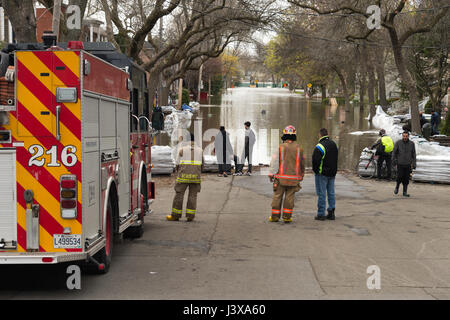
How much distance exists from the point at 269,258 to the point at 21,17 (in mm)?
9960

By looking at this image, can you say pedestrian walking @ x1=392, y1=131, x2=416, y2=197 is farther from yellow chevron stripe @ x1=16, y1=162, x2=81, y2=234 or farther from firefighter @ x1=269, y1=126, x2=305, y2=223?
yellow chevron stripe @ x1=16, y1=162, x2=81, y2=234

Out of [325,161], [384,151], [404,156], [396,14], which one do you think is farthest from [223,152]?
[396,14]

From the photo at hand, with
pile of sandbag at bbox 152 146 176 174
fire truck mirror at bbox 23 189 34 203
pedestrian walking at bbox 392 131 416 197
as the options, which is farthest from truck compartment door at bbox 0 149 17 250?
pile of sandbag at bbox 152 146 176 174

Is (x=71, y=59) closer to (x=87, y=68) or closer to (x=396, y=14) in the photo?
(x=87, y=68)

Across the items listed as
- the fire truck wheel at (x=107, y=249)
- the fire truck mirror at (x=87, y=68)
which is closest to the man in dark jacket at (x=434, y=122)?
the fire truck wheel at (x=107, y=249)

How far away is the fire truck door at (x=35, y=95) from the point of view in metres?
6.26

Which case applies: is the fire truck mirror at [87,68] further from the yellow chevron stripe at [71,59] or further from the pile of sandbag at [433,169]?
the pile of sandbag at [433,169]

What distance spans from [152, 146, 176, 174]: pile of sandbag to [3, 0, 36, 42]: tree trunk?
5925 millimetres

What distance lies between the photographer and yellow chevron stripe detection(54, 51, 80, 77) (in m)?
6.29

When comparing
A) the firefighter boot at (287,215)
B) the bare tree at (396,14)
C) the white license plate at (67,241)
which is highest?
the bare tree at (396,14)

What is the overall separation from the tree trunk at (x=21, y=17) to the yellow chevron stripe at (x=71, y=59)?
32.1 feet

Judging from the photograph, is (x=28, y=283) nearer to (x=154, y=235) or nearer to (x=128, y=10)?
(x=154, y=235)

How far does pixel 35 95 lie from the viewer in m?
6.27

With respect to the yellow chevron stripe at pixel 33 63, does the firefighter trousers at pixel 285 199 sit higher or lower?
lower
